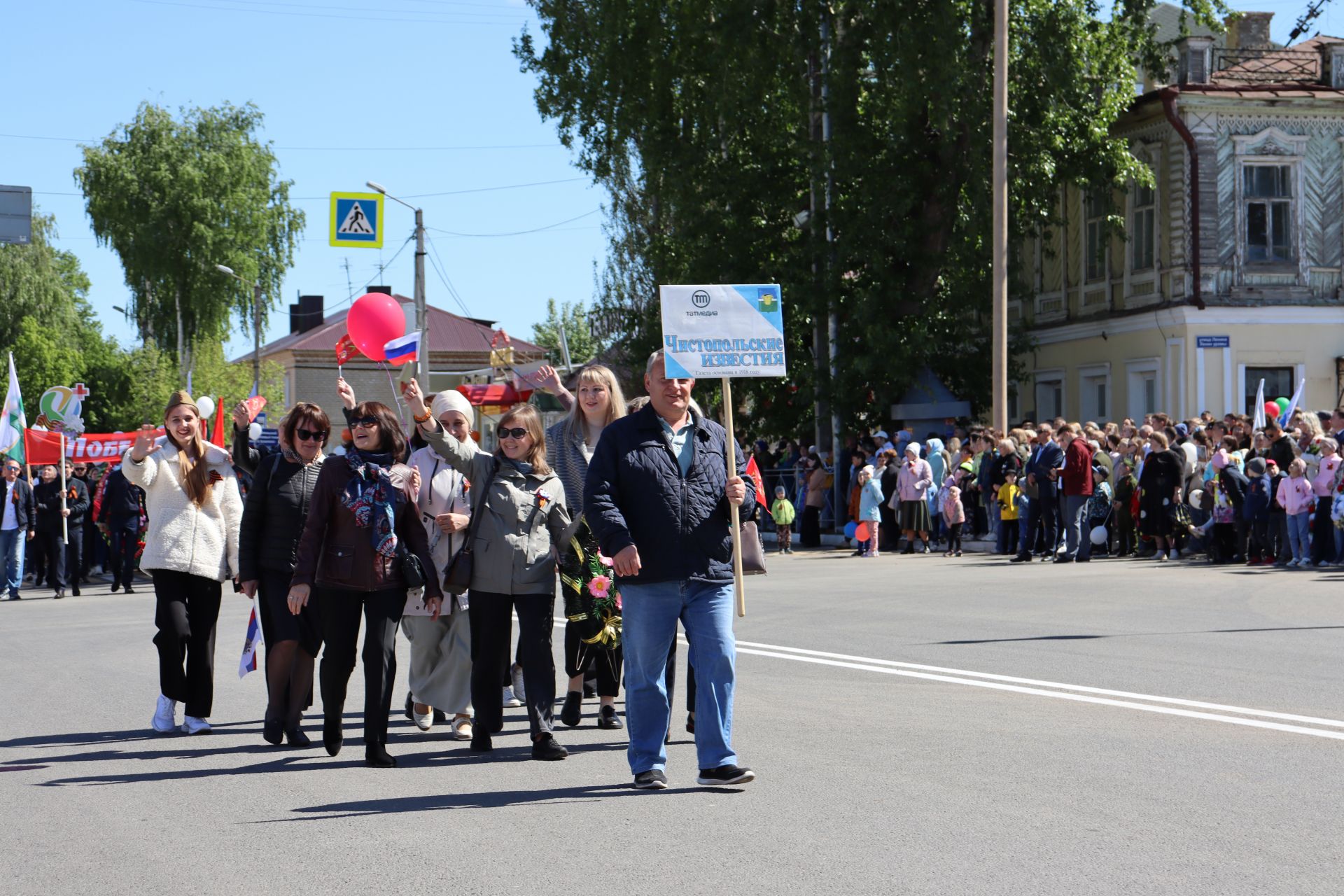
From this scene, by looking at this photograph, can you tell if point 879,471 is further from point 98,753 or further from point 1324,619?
point 98,753

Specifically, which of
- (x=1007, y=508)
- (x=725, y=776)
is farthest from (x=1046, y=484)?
(x=725, y=776)

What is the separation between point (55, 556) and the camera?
24188 mm

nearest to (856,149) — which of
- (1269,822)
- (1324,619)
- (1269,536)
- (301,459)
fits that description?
(1269,536)

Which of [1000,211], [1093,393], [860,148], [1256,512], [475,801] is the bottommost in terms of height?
[475,801]

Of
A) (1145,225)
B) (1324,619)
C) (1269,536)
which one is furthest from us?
(1145,225)

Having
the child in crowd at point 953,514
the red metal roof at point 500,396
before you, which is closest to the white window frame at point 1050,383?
the red metal roof at point 500,396

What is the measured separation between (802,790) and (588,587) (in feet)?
7.13

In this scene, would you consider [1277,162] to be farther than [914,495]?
Yes

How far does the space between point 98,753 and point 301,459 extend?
189 centimetres

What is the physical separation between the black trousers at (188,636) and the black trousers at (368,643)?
1.31 metres

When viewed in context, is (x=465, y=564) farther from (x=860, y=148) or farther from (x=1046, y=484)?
(x=860, y=148)

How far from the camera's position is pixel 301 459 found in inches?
361

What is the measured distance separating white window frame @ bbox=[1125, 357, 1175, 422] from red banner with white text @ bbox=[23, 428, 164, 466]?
63.8ft

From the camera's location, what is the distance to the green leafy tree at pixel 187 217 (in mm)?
63688
